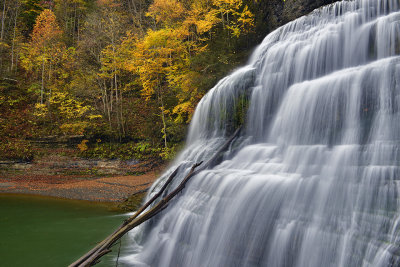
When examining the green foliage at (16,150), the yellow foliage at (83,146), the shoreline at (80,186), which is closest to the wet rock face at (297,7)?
the shoreline at (80,186)

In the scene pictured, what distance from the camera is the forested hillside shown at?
48.3ft

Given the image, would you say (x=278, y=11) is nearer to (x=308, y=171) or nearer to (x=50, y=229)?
(x=308, y=171)

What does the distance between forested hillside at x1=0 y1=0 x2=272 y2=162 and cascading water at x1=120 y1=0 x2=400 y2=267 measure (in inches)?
203

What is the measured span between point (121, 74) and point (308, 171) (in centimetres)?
1858

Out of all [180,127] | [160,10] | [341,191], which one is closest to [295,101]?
[341,191]

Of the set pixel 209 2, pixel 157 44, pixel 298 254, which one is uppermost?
pixel 209 2

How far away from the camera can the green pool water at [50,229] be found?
5.75 m

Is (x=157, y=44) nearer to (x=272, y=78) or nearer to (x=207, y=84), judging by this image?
(x=207, y=84)

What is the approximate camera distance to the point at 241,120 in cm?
861

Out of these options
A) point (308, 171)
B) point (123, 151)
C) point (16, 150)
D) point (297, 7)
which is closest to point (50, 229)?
point (308, 171)

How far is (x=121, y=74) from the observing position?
67.3ft

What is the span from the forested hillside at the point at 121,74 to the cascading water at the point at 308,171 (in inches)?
203

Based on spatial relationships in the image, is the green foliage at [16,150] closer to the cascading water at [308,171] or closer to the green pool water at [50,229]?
the green pool water at [50,229]

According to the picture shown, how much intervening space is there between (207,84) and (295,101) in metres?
6.63
